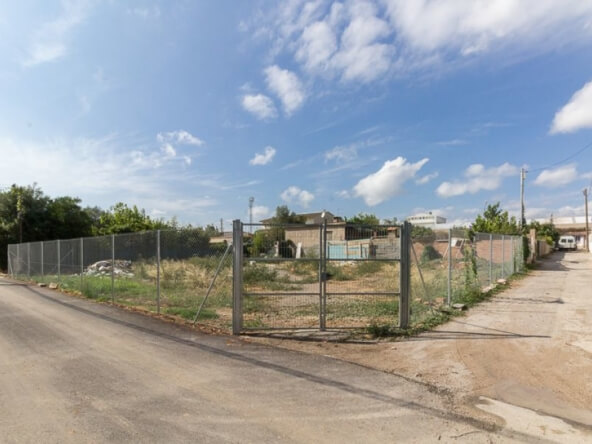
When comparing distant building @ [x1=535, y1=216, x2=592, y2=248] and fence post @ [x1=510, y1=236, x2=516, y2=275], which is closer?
fence post @ [x1=510, y1=236, x2=516, y2=275]

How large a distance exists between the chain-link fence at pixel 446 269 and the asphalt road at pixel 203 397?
12.5 feet

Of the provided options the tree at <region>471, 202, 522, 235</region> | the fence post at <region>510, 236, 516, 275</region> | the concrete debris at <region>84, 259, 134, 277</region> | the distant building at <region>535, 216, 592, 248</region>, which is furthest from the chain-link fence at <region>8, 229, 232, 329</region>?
the distant building at <region>535, 216, 592, 248</region>

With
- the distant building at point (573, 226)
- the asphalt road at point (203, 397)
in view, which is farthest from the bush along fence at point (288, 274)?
the distant building at point (573, 226)

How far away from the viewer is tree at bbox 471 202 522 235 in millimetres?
31047

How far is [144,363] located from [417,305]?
20.7ft

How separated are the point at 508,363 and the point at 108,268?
12140 mm

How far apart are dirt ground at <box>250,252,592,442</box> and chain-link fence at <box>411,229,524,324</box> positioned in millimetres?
972

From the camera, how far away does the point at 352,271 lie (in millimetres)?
8227

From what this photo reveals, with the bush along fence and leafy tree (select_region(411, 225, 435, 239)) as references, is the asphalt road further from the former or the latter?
leafy tree (select_region(411, 225, 435, 239))

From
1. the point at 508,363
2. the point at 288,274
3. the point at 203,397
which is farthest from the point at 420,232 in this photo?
the point at 203,397

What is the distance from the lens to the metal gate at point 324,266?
7367mm

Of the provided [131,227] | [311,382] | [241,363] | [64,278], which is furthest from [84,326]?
→ [131,227]

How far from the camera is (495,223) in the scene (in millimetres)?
33156

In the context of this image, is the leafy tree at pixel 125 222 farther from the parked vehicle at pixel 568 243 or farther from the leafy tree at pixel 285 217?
the parked vehicle at pixel 568 243
